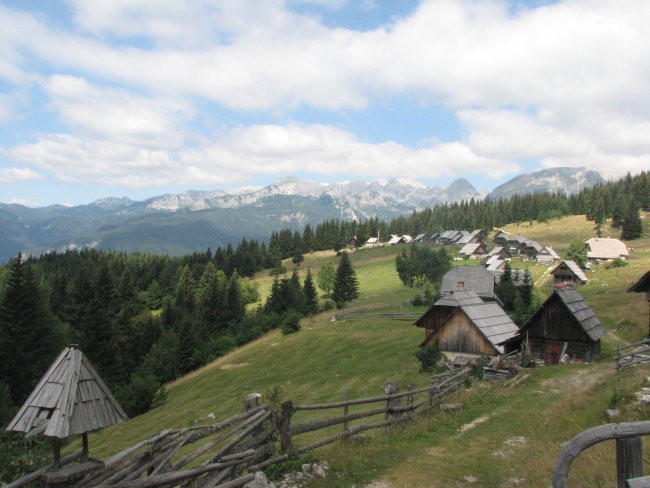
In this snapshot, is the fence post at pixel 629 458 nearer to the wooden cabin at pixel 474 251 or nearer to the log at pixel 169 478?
the log at pixel 169 478

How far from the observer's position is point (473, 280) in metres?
74.9

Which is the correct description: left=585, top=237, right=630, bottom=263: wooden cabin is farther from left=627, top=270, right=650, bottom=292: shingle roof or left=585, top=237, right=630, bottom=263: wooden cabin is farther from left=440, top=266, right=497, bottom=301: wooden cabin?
left=627, top=270, right=650, bottom=292: shingle roof

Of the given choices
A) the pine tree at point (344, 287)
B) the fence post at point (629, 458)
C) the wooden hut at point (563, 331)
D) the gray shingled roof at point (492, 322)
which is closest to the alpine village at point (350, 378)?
the fence post at point (629, 458)

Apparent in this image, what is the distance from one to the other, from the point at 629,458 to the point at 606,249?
388ft

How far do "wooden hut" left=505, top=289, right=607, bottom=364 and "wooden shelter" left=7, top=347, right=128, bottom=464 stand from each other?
116ft

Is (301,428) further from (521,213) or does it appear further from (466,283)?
(521,213)

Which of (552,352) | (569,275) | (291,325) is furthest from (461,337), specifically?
(569,275)

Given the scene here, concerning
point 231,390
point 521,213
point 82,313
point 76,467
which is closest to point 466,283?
point 231,390

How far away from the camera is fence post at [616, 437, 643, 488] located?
378 cm

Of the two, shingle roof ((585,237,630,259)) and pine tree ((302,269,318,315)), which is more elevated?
shingle roof ((585,237,630,259))

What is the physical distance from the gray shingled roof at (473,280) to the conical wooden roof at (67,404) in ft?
229

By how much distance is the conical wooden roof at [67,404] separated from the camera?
725 cm

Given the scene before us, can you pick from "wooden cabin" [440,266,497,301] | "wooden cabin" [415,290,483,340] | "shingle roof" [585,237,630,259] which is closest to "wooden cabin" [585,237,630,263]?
"shingle roof" [585,237,630,259]

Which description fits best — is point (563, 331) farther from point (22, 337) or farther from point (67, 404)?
point (22, 337)
